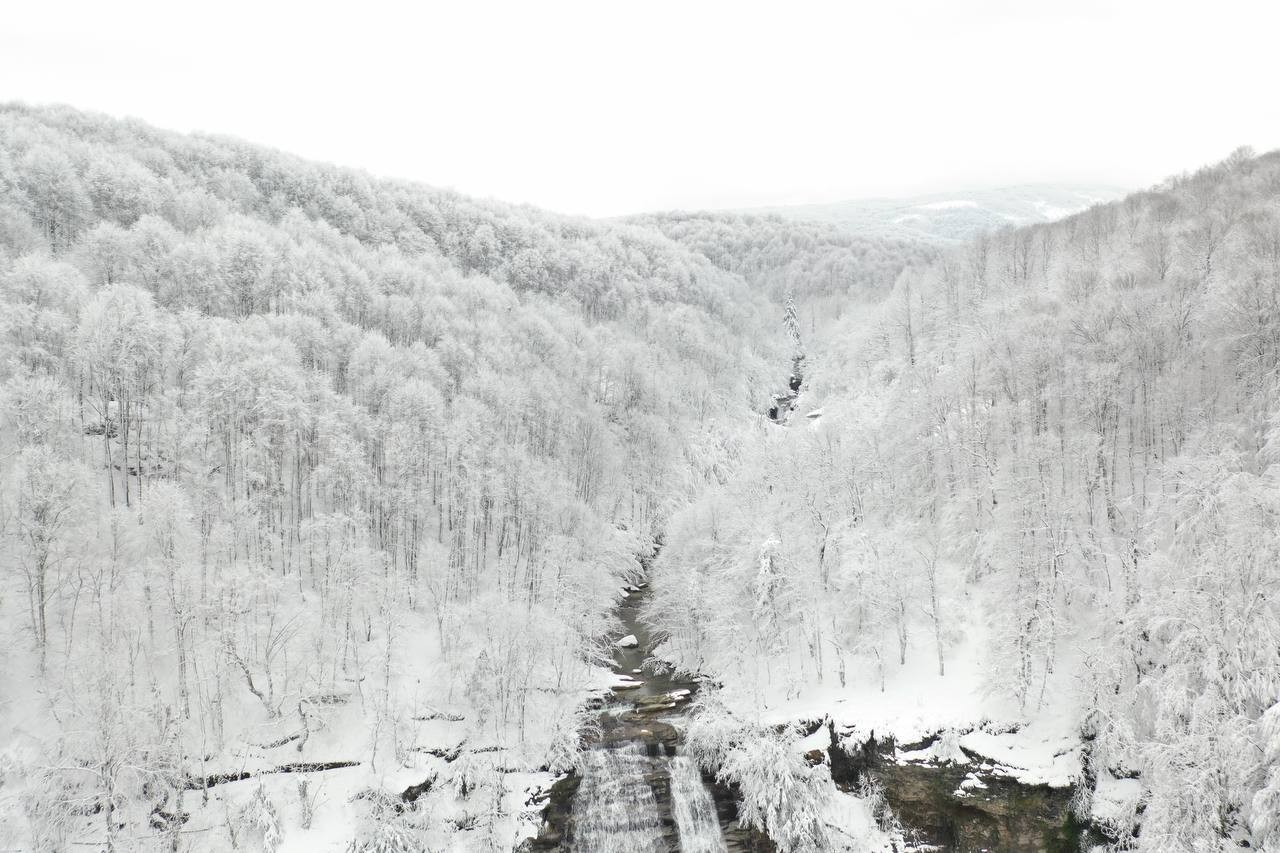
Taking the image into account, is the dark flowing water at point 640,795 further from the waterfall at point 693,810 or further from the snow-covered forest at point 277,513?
the snow-covered forest at point 277,513

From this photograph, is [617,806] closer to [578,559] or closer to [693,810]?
[693,810]

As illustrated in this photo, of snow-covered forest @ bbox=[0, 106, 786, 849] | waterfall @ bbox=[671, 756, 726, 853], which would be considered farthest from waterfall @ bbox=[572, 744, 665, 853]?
snow-covered forest @ bbox=[0, 106, 786, 849]

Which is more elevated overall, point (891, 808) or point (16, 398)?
point (16, 398)

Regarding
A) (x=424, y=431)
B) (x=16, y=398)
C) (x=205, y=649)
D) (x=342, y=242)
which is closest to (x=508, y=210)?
(x=342, y=242)

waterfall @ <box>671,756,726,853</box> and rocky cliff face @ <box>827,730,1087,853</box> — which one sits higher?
rocky cliff face @ <box>827,730,1087,853</box>

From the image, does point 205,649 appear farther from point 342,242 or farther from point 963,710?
point 342,242

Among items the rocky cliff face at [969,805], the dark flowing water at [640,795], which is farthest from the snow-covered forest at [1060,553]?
the dark flowing water at [640,795]

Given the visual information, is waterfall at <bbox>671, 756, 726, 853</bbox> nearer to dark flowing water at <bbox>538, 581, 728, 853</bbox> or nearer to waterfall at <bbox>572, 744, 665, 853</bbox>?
dark flowing water at <bbox>538, 581, 728, 853</bbox>
